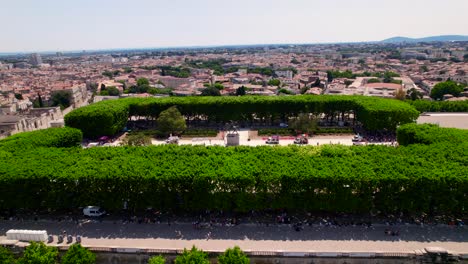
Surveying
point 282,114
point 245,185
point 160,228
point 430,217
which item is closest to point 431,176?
point 430,217

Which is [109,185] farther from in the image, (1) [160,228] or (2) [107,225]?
(1) [160,228]

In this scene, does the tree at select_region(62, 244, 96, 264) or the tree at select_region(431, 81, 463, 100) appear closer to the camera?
Answer: the tree at select_region(62, 244, 96, 264)

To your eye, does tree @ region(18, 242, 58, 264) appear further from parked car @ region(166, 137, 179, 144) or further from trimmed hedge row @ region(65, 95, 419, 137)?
trimmed hedge row @ region(65, 95, 419, 137)

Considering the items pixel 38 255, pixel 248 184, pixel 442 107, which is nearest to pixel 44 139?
pixel 38 255

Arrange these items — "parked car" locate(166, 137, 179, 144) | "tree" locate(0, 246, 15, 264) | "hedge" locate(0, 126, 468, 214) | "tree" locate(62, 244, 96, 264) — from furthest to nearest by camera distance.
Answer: "parked car" locate(166, 137, 179, 144) < "hedge" locate(0, 126, 468, 214) < "tree" locate(0, 246, 15, 264) < "tree" locate(62, 244, 96, 264)

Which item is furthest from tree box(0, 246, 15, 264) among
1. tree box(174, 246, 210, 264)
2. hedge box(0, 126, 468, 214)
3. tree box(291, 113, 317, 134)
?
tree box(291, 113, 317, 134)

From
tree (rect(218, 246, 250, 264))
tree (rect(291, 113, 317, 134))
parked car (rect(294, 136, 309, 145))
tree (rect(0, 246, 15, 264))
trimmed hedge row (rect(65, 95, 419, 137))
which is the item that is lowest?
parked car (rect(294, 136, 309, 145))

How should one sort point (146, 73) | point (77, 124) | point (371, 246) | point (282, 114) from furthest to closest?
point (146, 73), point (282, 114), point (77, 124), point (371, 246)
